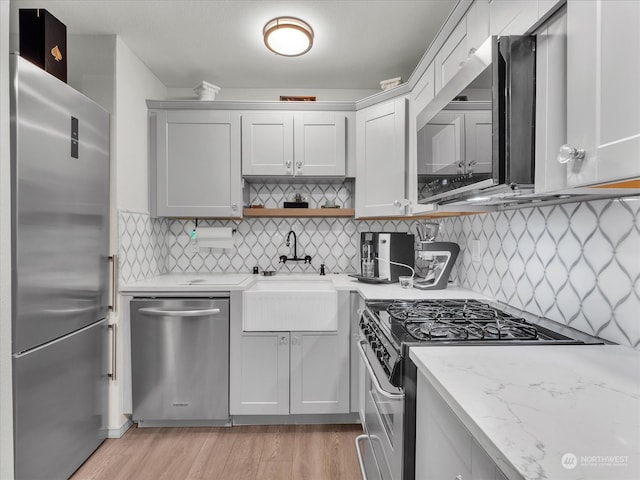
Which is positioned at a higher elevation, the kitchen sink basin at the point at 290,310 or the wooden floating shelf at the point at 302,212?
the wooden floating shelf at the point at 302,212

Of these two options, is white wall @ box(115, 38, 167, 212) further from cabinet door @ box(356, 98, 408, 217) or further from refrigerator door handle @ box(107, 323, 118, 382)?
cabinet door @ box(356, 98, 408, 217)

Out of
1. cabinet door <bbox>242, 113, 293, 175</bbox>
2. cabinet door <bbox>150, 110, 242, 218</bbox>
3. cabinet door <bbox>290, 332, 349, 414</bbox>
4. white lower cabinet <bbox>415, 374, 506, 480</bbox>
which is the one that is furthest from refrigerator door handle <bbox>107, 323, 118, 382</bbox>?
white lower cabinet <bbox>415, 374, 506, 480</bbox>

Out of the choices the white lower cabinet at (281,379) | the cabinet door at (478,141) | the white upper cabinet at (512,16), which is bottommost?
the white lower cabinet at (281,379)

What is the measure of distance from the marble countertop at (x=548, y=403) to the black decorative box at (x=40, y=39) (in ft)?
7.27

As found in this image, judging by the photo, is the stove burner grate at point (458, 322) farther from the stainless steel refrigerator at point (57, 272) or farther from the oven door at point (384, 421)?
the stainless steel refrigerator at point (57, 272)

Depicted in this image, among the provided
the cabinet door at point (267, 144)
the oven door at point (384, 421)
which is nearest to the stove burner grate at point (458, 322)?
the oven door at point (384, 421)

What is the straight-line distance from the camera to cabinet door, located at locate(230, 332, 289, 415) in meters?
2.34

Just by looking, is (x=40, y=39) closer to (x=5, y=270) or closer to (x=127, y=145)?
(x=127, y=145)

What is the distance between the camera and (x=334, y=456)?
2066mm

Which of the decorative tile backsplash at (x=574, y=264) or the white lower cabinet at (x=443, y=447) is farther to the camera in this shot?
the decorative tile backsplash at (x=574, y=264)

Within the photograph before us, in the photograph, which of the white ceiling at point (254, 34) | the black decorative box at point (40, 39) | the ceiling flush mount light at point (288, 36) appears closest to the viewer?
the black decorative box at point (40, 39)

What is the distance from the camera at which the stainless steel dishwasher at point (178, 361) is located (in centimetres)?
231

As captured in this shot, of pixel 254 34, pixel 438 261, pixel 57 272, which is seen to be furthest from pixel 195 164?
pixel 438 261

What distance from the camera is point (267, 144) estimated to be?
2727 millimetres
